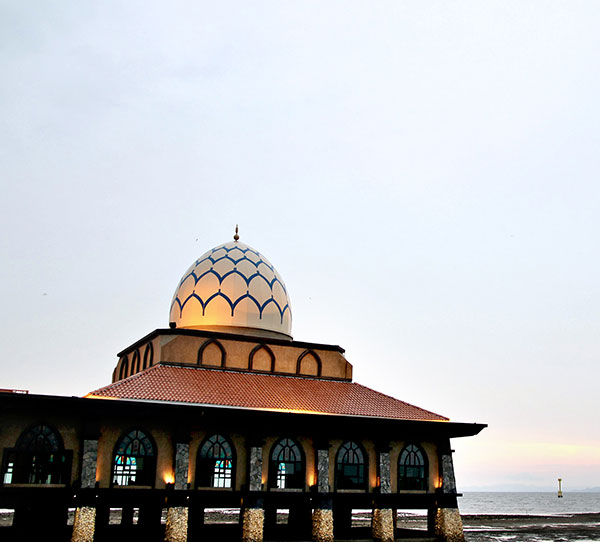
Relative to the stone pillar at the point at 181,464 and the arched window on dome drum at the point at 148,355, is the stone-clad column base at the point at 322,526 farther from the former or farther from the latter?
the arched window on dome drum at the point at 148,355

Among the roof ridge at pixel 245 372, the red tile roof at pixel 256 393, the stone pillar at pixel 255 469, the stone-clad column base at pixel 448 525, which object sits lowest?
the stone-clad column base at pixel 448 525

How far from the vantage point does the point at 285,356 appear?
34281mm

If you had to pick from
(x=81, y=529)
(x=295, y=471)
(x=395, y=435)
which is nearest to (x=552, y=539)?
(x=395, y=435)

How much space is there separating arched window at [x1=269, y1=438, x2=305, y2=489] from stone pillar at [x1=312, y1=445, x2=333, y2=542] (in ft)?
2.73

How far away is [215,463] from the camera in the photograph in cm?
2836

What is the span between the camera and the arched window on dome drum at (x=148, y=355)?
33.4m

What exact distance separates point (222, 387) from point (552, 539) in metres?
25.8

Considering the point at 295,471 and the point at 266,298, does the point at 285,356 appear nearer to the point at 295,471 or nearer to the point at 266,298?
the point at 266,298

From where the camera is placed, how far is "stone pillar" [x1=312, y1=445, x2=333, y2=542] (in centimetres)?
2867

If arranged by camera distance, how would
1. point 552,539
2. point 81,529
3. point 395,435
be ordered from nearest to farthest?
point 81,529, point 395,435, point 552,539

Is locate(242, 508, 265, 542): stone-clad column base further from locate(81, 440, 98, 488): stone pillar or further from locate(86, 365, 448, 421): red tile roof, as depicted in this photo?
locate(81, 440, 98, 488): stone pillar

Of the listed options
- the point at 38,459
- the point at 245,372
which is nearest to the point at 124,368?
the point at 245,372

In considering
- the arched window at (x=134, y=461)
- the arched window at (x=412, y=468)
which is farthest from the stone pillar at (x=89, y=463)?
the arched window at (x=412, y=468)

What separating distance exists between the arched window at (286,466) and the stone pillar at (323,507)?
83 cm
